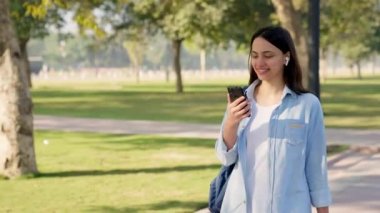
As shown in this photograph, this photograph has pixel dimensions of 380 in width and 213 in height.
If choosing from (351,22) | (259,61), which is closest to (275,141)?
(259,61)

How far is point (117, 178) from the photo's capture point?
10430 millimetres

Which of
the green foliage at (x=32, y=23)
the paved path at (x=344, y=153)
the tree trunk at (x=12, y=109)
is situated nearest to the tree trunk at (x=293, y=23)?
the paved path at (x=344, y=153)

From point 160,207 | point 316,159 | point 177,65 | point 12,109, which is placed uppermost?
point 316,159

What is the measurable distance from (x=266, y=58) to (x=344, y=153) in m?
10.0

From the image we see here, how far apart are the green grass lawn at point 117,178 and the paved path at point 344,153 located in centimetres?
102

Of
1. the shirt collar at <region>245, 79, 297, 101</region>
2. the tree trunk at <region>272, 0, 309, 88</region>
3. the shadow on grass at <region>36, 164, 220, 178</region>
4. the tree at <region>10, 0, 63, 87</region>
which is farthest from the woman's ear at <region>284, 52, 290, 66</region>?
the tree at <region>10, 0, 63, 87</region>

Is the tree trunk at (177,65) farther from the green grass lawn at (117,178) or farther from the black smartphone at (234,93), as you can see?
the black smartphone at (234,93)

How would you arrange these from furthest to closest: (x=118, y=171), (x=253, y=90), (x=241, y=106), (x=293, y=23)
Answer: (x=293, y=23)
(x=118, y=171)
(x=253, y=90)
(x=241, y=106)

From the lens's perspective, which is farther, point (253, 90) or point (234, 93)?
point (253, 90)

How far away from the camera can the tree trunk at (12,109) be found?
399 inches

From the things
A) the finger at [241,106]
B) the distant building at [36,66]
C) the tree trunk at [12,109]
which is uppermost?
the finger at [241,106]

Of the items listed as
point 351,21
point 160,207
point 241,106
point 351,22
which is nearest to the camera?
point 241,106

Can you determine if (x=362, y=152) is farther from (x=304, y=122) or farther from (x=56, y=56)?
(x=56, y=56)

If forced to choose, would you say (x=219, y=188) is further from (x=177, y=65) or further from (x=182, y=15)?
(x=177, y=65)
